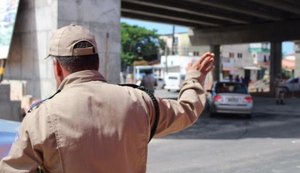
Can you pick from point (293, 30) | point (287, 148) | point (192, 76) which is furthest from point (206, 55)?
point (293, 30)

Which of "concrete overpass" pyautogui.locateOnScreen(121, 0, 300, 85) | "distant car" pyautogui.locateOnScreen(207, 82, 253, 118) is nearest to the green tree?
"concrete overpass" pyautogui.locateOnScreen(121, 0, 300, 85)

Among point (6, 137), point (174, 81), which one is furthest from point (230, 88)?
point (174, 81)

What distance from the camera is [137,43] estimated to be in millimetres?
99562

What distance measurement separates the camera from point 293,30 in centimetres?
3981

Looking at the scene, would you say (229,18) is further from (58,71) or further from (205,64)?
(58,71)

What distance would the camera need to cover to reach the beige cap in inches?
83.0

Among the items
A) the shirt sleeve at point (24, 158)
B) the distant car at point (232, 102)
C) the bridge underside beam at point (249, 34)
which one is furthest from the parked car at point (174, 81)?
the shirt sleeve at point (24, 158)

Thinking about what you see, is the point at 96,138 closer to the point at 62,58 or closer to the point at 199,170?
the point at 62,58

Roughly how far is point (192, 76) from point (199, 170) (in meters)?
6.09

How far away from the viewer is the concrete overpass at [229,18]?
33.1 meters

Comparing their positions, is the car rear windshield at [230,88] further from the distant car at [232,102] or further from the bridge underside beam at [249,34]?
the bridge underside beam at [249,34]

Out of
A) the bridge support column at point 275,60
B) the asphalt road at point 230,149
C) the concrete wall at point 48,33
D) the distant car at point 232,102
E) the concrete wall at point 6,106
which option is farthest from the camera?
the bridge support column at point 275,60

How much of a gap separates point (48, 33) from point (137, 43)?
8458 centimetres

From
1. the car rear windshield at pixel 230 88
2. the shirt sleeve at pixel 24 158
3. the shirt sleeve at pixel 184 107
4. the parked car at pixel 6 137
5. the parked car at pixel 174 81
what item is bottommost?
the parked car at pixel 174 81
